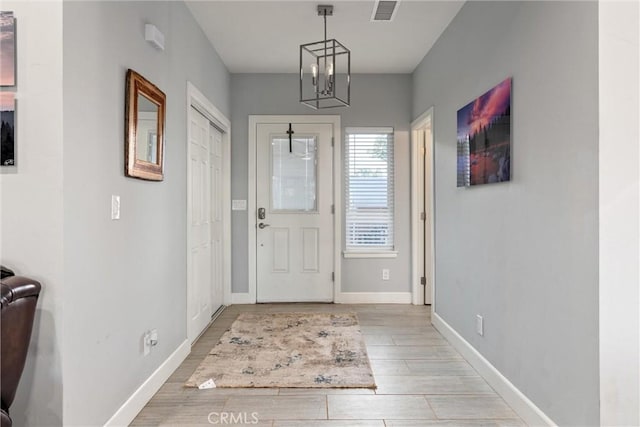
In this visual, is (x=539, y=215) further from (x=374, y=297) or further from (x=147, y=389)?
(x=374, y=297)

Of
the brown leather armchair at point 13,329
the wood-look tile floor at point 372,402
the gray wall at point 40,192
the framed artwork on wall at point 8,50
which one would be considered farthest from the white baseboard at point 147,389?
the framed artwork on wall at point 8,50

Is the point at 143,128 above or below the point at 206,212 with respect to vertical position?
above

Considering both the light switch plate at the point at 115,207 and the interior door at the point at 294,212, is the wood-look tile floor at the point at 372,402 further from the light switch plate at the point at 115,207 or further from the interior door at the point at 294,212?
the interior door at the point at 294,212

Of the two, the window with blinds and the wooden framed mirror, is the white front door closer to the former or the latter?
the wooden framed mirror

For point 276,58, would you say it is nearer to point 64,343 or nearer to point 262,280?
point 262,280

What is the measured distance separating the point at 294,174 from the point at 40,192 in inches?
119

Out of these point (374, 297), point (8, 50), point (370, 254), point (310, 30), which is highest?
point (310, 30)

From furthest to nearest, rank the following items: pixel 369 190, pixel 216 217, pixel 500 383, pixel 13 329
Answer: pixel 369 190 → pixel 216 217 → pixel 500 383 → pixel 13 329

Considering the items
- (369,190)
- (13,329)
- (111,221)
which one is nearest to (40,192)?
(111,221)

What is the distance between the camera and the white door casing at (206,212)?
115 inches

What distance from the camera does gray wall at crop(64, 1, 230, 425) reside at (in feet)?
4.97

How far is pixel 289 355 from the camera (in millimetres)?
2811
